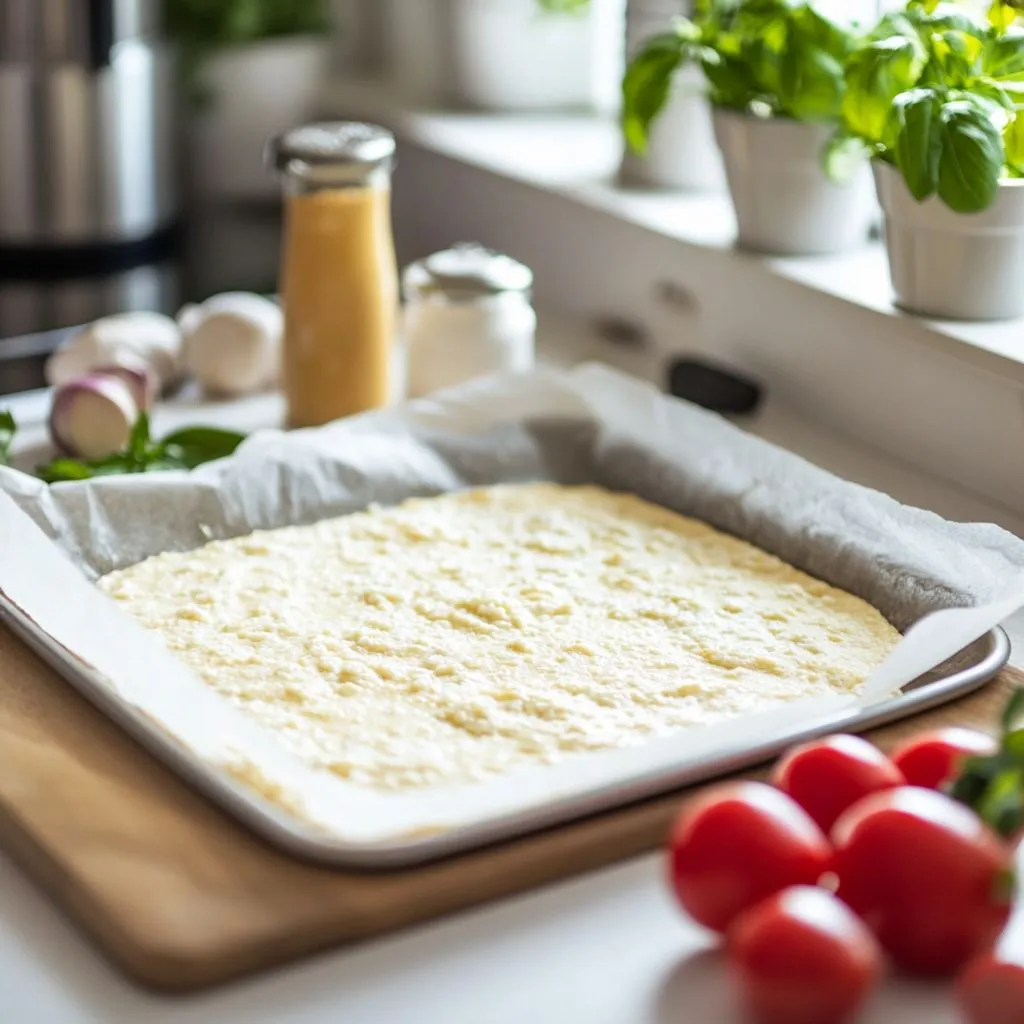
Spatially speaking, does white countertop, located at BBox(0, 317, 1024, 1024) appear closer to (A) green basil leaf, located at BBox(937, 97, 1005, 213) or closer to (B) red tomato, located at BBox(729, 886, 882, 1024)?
(B) red tomato, located at BBox(729, 886, 882, 1024)

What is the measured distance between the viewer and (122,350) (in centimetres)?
152

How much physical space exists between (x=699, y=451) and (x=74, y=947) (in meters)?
0.66

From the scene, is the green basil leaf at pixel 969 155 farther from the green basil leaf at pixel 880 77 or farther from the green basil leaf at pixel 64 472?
the green basil leaf at pixel 64 472

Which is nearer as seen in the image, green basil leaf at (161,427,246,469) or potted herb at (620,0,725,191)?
green basil leaf at (161,427,246,469)

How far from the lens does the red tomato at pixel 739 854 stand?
75 cm

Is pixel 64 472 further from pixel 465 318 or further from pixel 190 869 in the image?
pixel 190 869

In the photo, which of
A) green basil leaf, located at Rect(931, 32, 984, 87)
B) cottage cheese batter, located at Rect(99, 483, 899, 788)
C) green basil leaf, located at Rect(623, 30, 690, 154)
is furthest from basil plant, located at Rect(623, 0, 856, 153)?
cottage cheese batter, located at Rect(99, 483, 899, 788)

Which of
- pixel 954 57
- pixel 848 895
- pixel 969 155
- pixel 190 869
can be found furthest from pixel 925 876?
pixel 954 57

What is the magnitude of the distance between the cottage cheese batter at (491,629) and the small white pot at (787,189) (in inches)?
12.5

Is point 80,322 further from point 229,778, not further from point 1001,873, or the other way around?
point 1001,873

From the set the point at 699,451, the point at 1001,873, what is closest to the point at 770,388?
the point at 699,451

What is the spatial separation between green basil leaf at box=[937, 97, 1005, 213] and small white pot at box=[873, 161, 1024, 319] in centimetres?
4

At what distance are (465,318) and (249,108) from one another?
82 cm

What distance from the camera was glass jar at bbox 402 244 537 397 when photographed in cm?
146
